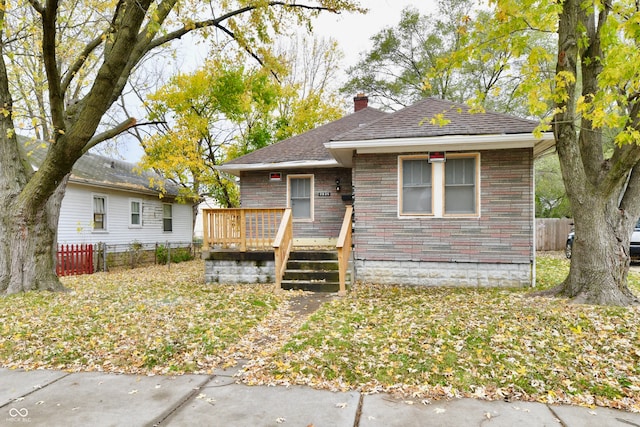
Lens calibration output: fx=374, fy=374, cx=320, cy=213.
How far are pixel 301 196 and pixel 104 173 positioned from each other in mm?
9767

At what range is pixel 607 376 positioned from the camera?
3.65 meters

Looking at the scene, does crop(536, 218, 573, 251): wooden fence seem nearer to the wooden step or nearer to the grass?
the grass

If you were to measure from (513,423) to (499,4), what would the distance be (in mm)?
5966

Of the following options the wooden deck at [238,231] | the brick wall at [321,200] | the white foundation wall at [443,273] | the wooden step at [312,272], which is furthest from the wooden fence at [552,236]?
the wooden step at [312,272]

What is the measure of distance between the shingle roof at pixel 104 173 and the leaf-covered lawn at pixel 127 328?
750cm

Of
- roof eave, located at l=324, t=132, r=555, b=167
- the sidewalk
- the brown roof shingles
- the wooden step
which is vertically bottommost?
the sidewalk

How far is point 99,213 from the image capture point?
14.4 m

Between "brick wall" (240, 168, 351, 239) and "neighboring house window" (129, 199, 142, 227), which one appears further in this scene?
"neighboring house window" (129, 199, 142, 227)

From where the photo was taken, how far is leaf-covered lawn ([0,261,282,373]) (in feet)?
14.1

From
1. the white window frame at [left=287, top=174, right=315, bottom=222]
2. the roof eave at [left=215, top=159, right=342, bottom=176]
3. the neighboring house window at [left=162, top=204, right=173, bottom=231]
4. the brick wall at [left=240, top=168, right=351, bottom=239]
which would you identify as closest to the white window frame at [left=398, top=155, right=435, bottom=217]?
the roof eave at [left=215, top=159, right=342, bottom=176]

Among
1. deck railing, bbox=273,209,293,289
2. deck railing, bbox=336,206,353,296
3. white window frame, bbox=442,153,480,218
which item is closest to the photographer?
deck railing, bbox=336,206,353,296

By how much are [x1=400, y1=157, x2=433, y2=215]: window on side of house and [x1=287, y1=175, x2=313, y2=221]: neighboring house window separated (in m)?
3.16

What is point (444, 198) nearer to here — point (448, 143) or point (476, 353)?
point (448, 143)

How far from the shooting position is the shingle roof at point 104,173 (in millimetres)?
13750
